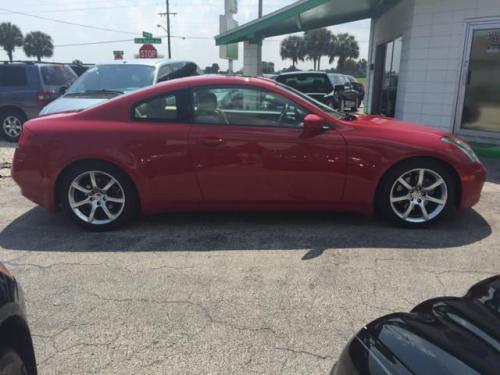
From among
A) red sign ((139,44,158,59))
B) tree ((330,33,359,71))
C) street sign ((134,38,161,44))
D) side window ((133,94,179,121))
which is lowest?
side window ((133,94,179,121))

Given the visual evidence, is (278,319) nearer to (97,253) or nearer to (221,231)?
(221,231)

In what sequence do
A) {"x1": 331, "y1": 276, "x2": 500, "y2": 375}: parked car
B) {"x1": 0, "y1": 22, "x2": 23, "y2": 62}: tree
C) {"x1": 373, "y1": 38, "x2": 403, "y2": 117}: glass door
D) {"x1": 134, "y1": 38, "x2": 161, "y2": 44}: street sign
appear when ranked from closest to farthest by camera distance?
{"x1": 331, "y1": 276, "x2": 500, "y2": 375}: parked car → {"x1": 373, "y1": 38, "x2": 403, "y2": 117}: glass door → {"x1": 134, "y1": 38, "x2": 161, "y2": 44}: street sign → {"x1": 0, "y1": 22, "x2": 23, "y2": 62}: tree

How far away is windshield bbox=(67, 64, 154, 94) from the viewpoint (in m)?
7.69

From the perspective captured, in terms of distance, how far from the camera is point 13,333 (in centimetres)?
171

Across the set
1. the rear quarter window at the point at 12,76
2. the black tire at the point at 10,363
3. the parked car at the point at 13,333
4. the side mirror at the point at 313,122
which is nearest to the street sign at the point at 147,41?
the rear quarter window at the point at 12,76

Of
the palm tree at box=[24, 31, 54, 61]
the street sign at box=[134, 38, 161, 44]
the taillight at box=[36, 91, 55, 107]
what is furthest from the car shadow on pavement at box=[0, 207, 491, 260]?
the palm tree at box=[24, 31, 54, 61]

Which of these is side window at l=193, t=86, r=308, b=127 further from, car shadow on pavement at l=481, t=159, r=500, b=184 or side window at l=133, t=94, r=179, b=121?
car shadow on pavement at l=481, t=159, r=500, b=184

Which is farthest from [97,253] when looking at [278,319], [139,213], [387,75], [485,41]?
[387,75]

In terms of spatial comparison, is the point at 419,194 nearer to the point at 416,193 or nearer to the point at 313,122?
the point at 416,193

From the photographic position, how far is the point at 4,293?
5.44 ft

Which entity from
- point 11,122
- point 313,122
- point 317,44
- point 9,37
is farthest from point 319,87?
point 9,37

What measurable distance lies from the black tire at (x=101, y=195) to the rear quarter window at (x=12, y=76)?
7442mm

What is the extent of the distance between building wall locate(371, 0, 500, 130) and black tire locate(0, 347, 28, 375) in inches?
329

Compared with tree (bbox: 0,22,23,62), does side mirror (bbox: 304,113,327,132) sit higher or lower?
lower
